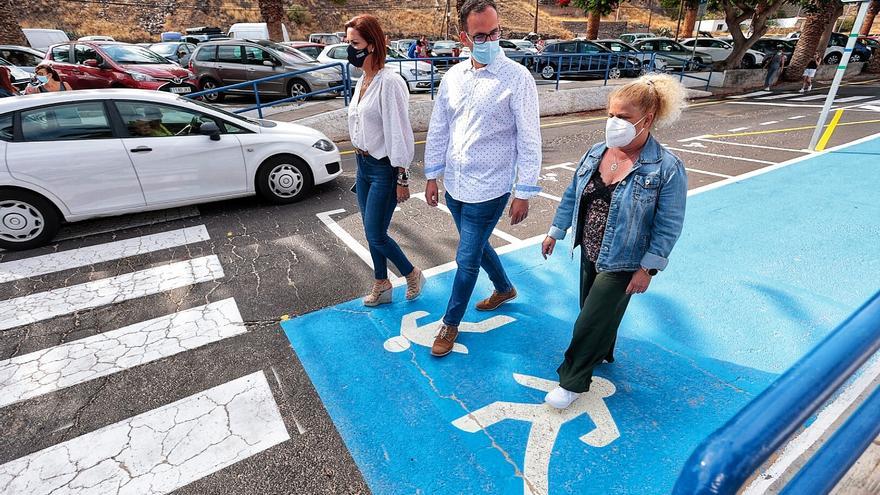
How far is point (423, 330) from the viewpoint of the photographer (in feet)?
11.1

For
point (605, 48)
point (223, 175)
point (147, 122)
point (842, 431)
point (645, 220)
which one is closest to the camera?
point (842, 431)

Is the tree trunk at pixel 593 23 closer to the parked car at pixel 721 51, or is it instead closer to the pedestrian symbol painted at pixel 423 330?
the parked car at pixel 721 51

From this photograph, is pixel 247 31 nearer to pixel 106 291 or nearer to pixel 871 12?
pixel 106 291

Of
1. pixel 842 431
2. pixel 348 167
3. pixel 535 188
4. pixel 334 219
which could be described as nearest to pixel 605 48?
pixel 348 167

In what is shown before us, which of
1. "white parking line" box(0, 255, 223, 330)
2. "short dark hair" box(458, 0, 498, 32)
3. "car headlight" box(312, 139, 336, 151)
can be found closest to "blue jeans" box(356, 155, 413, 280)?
"short dark hair" box(458, 0, 498, 32)

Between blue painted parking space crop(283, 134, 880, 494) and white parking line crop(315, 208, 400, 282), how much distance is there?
74cm

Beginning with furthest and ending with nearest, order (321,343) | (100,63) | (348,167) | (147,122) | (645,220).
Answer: (100,63), (348,167), (147,122), (321,343), (645,220)

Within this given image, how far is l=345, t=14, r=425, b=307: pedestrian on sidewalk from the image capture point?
2865 millimetres

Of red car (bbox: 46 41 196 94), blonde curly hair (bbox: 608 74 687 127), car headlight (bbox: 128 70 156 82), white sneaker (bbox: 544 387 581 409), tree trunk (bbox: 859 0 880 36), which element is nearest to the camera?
blonde curly hair (bbox: 608 74 687 127)

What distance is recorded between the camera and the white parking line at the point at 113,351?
293cm

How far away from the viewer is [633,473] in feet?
7.31

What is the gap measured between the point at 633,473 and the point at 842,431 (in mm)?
1111

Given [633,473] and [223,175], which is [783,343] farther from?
[223,175]

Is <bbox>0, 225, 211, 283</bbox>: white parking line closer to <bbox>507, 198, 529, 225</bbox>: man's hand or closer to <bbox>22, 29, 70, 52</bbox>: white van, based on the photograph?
<bbox>507, 198, 529, 225</bbox>: man's hand
